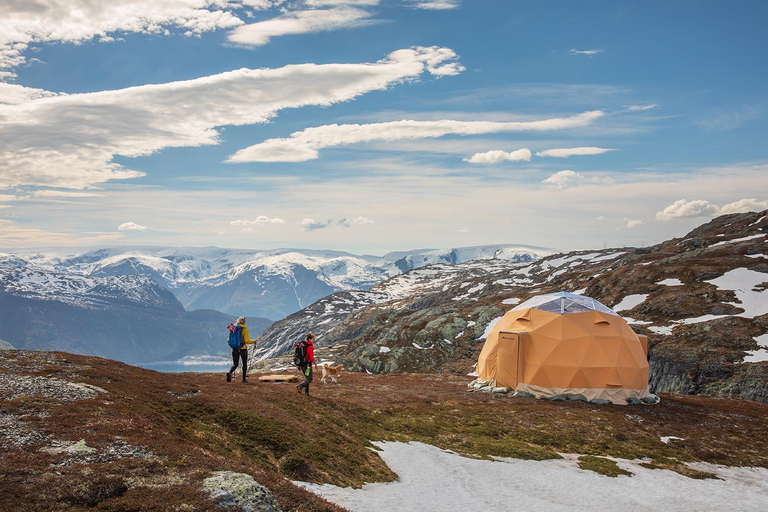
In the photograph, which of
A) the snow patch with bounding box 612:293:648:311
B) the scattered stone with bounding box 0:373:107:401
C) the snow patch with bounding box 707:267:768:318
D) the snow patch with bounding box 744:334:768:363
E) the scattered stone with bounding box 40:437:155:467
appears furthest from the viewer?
the snow patch with bounding box 612:293:648:311

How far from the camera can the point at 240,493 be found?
10.7 metres

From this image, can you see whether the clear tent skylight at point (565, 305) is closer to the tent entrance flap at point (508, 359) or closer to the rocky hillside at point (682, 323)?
the tent entrance flap at point (508, 359)

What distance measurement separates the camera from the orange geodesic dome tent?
41938 mm

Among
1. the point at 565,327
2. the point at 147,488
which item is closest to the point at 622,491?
the point at 147,488

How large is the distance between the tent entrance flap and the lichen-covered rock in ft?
118

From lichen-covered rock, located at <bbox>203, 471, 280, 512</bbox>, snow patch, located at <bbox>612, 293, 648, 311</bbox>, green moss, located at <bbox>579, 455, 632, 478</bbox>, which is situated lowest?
green moss, located at <bbox>579, 455, 632, 478</bbox>

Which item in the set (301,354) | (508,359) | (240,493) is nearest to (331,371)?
(508,359)

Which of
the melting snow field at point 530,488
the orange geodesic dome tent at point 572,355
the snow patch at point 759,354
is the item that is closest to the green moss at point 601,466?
the melting snow field at point 530,488

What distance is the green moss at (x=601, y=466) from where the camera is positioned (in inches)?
930

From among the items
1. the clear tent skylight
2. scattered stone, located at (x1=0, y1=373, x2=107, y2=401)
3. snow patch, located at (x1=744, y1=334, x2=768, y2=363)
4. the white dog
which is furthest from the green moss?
snow patch, located at (x1=744, y1=334, x2=768, y2=363)

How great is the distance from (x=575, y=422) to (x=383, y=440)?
53.2 feet

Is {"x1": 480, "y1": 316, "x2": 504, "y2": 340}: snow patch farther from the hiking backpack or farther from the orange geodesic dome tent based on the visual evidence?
the hiking backpack

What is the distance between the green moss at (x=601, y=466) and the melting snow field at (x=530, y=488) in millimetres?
475

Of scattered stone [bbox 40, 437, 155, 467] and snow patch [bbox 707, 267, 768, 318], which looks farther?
snow patch [bbox 707, 267, 768, 318]
